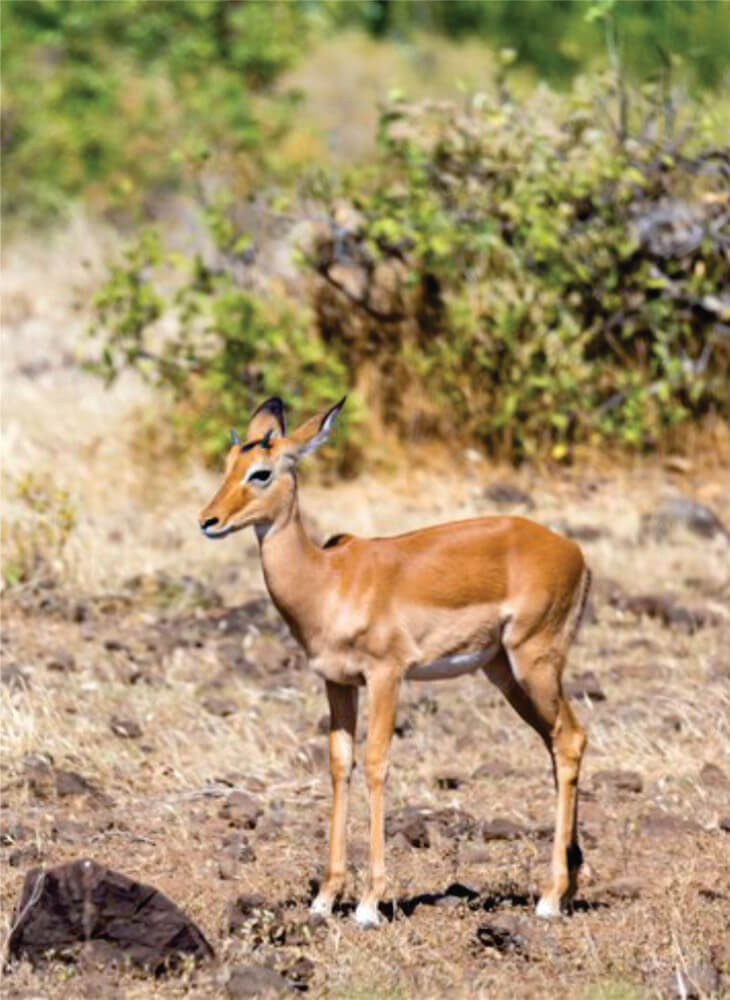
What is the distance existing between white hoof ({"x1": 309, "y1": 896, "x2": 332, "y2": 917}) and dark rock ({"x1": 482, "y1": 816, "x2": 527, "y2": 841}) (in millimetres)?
1029

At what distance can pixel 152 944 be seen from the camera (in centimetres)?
536

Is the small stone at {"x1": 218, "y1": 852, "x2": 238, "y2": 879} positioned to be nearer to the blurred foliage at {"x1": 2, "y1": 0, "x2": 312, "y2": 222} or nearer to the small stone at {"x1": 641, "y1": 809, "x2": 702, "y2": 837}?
the small stone at {"x1": 641, "y1": 809, "x2": 702, "y2": 837}

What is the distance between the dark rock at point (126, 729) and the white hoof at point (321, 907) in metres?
2.09

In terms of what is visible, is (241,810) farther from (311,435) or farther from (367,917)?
(311,435)

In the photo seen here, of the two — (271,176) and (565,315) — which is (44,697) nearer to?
(565,315)

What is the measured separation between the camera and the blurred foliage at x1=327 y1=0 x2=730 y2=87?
24.2m

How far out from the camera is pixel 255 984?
5.19m

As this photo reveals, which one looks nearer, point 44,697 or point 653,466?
point 44,697

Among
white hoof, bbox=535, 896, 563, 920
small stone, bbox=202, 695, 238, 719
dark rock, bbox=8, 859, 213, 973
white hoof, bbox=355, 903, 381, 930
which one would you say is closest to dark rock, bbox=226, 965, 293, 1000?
dark rock, bbox=8, 859, 213, 973

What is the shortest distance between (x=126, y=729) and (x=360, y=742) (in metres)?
0.94

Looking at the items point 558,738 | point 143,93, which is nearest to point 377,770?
point 558,738

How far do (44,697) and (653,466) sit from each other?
16.4ft

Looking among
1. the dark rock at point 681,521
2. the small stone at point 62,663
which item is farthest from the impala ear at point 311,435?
the dark rock at point 681,521

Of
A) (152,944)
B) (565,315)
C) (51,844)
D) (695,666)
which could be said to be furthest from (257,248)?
(152,944)
